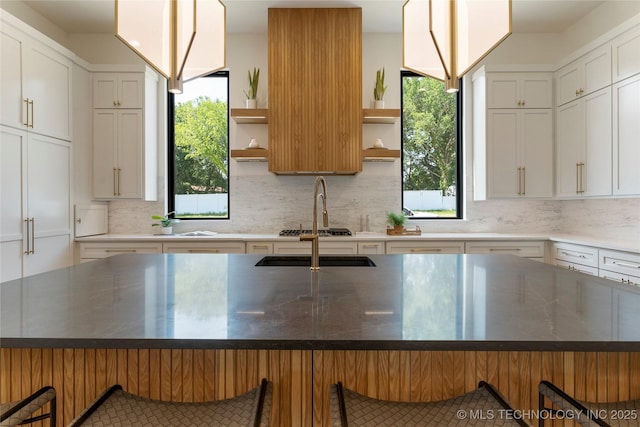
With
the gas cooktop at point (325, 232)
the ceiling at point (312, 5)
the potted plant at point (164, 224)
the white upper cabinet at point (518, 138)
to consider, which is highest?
the ceiling at point (312, 5)

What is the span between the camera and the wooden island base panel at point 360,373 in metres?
1.14

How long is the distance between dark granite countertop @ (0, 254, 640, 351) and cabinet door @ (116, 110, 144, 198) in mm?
2358

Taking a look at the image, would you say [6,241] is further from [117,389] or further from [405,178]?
[405,178]

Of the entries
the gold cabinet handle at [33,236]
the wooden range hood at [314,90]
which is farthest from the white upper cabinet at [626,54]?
the gold cabinet handle at [33,236]

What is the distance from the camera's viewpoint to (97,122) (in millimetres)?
3928

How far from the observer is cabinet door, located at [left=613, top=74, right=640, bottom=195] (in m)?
2.88

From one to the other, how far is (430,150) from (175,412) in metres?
4.01

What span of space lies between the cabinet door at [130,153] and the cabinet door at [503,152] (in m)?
3.67

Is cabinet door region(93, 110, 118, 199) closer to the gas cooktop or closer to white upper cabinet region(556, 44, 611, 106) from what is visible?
the gas cooktop

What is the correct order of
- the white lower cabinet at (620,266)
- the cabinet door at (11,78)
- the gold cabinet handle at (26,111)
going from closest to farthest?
the white lower cabinet at (620,266) < the cabinet door at (11,78) < the gold cabinet handle at (26,111)

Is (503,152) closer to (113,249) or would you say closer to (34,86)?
(113,249)

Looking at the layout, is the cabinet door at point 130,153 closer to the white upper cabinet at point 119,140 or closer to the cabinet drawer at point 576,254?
the white upper cabinet at point 119,140

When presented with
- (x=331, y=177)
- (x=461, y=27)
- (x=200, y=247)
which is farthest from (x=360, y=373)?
(x=331, y=177)

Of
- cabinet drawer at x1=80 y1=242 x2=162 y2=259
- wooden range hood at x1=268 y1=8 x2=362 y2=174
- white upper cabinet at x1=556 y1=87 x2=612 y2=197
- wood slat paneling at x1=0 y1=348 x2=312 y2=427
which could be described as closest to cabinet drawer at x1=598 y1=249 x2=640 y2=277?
white upper cabinet at x1=556 y1=87 x2=612 y2=197
